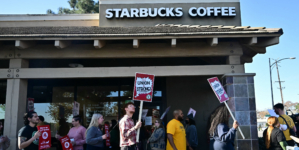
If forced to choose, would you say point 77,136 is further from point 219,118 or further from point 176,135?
point 219,118

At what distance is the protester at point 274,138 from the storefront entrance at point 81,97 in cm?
473

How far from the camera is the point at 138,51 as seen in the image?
23.2 feet

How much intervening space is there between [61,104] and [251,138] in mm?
6782

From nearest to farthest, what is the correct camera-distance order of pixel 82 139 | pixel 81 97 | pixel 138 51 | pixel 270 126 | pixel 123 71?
pixel 270 126, pixel 82 139, pixel 123 71, pixel 138 51, pixel 81 97

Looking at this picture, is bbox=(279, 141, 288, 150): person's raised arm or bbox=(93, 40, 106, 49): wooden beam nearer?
bbox=(279, 141, 288, 150): person's raised arm

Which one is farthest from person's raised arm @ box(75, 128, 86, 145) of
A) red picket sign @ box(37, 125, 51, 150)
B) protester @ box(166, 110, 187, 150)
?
protester @ box(166, 110, 187, 150)

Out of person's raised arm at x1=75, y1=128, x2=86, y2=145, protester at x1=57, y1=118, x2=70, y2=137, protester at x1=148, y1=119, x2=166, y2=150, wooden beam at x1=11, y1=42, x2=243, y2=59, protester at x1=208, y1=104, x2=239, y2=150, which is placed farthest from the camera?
protester at x1=57, y1=118, x2=70, y2=137

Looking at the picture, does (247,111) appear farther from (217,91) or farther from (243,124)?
(217,91)

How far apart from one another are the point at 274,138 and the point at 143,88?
112 inches

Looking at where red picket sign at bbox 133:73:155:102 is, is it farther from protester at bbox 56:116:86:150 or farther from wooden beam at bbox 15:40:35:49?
wooden beam at bbox 15:40:35:49

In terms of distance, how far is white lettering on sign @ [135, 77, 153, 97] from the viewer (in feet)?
17.6

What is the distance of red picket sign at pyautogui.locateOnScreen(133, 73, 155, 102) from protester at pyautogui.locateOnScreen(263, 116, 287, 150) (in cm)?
256

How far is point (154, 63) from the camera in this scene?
32.3 ft

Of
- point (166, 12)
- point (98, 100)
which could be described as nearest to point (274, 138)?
point (98, 100)
